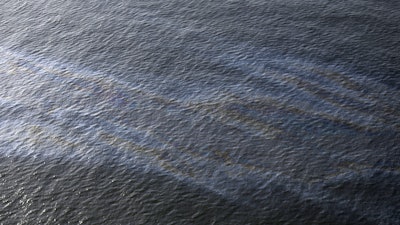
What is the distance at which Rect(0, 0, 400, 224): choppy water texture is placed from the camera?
689 centimetres

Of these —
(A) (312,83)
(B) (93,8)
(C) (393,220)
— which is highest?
(B) (93,8)

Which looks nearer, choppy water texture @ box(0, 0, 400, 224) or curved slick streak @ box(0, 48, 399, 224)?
choppy water texture @ box(0, 0, 400, 224)

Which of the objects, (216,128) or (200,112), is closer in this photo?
(216,128)

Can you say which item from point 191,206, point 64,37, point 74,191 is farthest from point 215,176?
point 64,37

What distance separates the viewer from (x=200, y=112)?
8.11m

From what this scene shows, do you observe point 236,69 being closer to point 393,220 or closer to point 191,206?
point 191,206

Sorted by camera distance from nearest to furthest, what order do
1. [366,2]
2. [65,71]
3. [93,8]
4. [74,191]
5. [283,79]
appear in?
1. [74,191]
2. [283,79]
3. [65,71]
4. [366,2]
5. [93,8]

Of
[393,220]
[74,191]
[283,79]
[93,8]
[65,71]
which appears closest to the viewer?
[393,220]

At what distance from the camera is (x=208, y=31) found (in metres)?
9.48

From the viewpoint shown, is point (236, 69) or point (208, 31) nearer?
point (236, 69)

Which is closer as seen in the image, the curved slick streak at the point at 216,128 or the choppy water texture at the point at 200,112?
the choppy water texture at the point at 200,112

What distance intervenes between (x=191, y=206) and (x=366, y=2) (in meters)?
4.70

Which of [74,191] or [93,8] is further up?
[93,8]

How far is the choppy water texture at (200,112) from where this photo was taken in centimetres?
689
